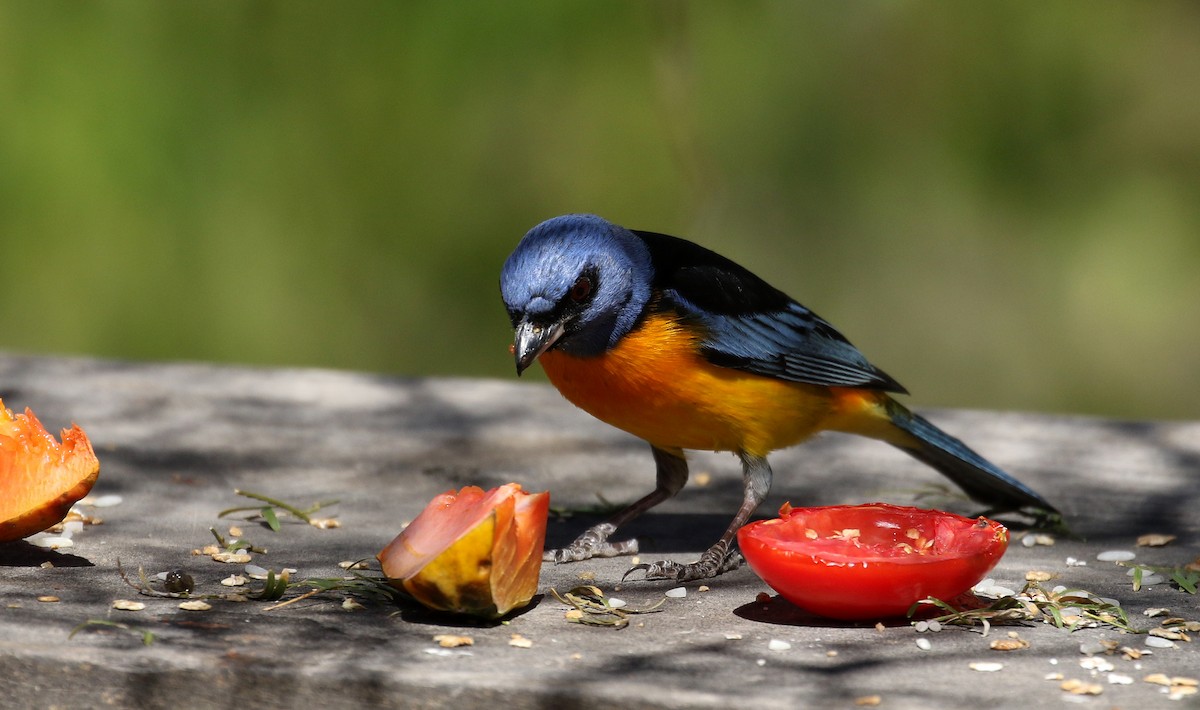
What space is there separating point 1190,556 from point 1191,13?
5.41 m

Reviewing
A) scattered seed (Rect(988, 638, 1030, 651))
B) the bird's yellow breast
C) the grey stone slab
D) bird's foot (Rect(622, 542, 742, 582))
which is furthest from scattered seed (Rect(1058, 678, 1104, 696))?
the bird's yellow breast

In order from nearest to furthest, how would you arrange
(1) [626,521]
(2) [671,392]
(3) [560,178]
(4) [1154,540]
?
(2) [671,392]
(4) [1154,540]
(1) [626,521]
(3) [560,178]

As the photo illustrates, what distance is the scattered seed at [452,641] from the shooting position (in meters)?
2.89

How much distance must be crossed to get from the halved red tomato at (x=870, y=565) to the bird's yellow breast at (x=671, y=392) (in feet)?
1.93

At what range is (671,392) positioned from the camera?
3.82 metres

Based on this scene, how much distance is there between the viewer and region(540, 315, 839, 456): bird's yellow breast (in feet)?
12.5

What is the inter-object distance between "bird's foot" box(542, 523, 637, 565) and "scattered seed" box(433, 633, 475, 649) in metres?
0.85

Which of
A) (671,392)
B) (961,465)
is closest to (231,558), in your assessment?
(671,392)

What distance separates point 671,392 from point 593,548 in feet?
1.54

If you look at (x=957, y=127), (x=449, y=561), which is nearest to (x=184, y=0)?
(x=957, y=127)

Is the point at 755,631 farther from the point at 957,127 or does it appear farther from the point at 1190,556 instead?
the point at 957,127

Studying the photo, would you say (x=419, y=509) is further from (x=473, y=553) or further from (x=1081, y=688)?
(x=1081, y=688)

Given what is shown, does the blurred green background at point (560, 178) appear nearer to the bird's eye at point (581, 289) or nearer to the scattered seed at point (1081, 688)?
the bird's eye at point (581, 289)

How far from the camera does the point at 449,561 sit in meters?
2.94
